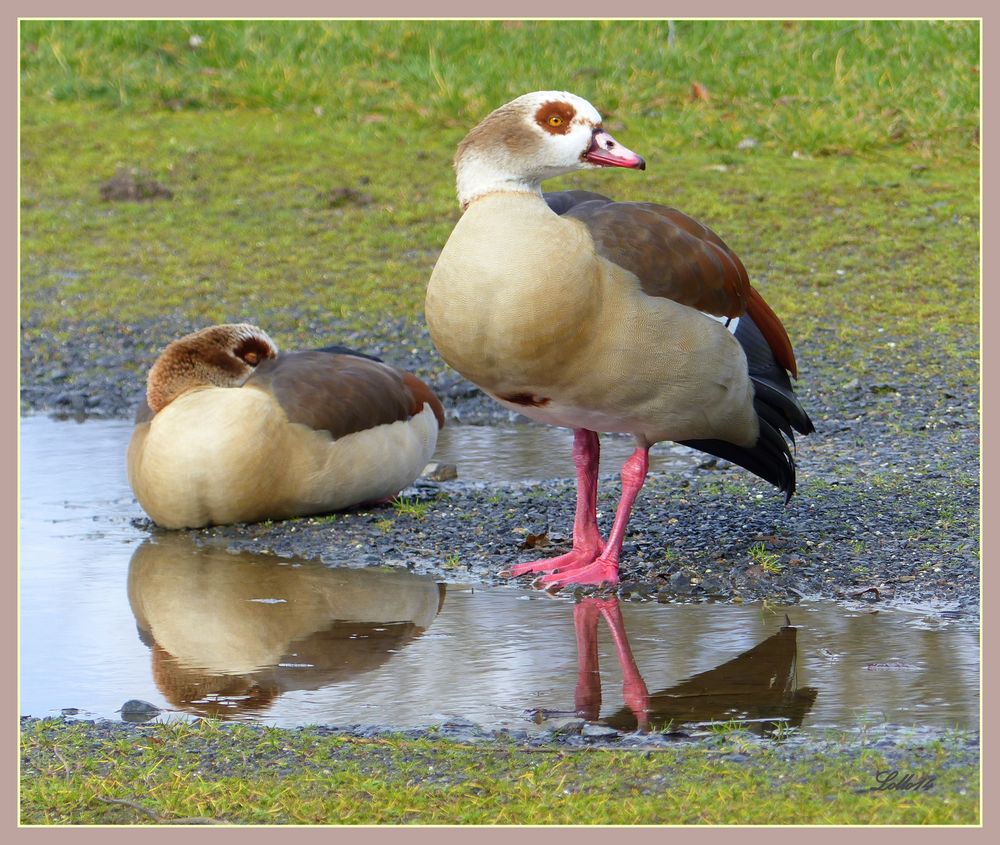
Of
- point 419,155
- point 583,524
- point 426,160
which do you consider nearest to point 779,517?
point 583,524

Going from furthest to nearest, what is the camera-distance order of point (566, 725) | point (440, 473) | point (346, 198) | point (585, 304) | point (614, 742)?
point (346, 198) < point (440, 473) < point (585, 304) < point (566, 725) < point (614, 742)

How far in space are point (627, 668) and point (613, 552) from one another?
1.12 m

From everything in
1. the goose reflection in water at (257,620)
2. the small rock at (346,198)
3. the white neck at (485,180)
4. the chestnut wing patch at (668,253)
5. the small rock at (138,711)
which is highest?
the white neck at (485,180)

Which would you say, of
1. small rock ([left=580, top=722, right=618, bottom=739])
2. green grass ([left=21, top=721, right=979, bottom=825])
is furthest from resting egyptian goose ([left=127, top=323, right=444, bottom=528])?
small rock ([left=580, top=722, right=618, bottom=739])

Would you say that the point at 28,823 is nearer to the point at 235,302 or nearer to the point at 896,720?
the point at 896,720

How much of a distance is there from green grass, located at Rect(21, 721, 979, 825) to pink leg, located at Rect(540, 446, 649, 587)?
1.74 meters

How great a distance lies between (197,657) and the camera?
5.78 m

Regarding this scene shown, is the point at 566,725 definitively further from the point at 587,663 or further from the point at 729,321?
the point at 729,321

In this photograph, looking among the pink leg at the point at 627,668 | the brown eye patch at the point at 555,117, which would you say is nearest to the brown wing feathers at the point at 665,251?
the brown eye patch at the point at 555,117

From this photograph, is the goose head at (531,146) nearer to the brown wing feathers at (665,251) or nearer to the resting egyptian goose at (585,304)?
the resting egyptian goose at (585,304)

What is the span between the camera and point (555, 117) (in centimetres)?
605

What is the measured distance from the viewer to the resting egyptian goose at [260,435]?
7.27m

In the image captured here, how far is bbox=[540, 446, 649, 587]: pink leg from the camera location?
6.44 metres

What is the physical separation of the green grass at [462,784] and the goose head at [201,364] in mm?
2955
